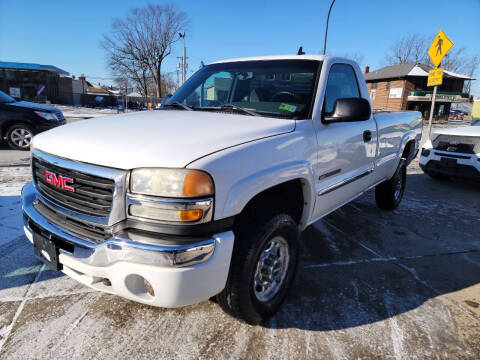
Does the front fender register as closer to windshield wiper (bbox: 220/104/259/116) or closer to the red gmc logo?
windshield wiper (bbox: 220/104/259/116)

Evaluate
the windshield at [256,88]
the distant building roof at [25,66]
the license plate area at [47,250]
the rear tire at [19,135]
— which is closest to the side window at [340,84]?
the windshield at [256,88]

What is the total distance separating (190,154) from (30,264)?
86.6 inches

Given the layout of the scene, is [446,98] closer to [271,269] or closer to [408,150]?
[408,150]

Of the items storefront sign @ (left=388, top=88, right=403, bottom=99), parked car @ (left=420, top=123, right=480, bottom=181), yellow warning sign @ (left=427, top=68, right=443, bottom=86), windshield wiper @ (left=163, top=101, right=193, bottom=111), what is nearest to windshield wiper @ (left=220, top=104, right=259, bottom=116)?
windshield wiper @ (left=163, top=101, right=193, bottom=111)

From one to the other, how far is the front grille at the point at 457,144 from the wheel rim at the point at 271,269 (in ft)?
17.6

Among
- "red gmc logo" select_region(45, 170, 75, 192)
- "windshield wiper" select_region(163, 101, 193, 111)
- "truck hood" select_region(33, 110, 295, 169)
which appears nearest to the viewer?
"truck hood" select_region(33, 110, 295, 169)

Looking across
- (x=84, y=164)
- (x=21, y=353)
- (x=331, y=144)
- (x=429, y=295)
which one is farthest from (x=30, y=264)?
(x=429, y=295)

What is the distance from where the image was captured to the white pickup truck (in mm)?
1663

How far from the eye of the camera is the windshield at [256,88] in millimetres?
2629

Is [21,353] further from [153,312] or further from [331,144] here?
[331,144]

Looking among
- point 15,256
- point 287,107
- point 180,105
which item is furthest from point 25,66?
point 287,107

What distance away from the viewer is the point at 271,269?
230cm

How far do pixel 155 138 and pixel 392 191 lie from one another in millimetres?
3830

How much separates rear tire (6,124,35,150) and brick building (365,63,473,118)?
3901 cm
